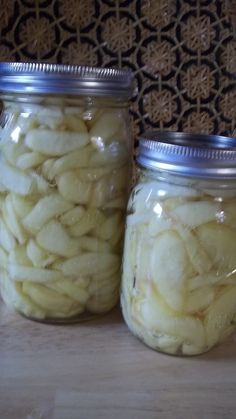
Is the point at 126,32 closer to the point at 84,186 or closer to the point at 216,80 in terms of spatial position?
the point at 216,80

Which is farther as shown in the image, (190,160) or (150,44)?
(150,44)

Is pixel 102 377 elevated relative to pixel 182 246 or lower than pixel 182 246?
lower

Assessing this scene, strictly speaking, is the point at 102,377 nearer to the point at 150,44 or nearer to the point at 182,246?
the point at 182,246

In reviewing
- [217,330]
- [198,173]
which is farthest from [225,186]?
[217,330]

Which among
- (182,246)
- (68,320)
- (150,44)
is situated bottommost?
(68,320)

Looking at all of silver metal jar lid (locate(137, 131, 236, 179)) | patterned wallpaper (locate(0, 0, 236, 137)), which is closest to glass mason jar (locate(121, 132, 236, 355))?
silver metal jar lid (locate(137, 131, 236, 179))

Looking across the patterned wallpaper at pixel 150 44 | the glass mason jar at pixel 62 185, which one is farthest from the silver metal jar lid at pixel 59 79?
the patterned wallpaper at pixel 150 44

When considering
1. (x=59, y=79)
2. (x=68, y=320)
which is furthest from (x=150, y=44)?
(x=68, y=320)
